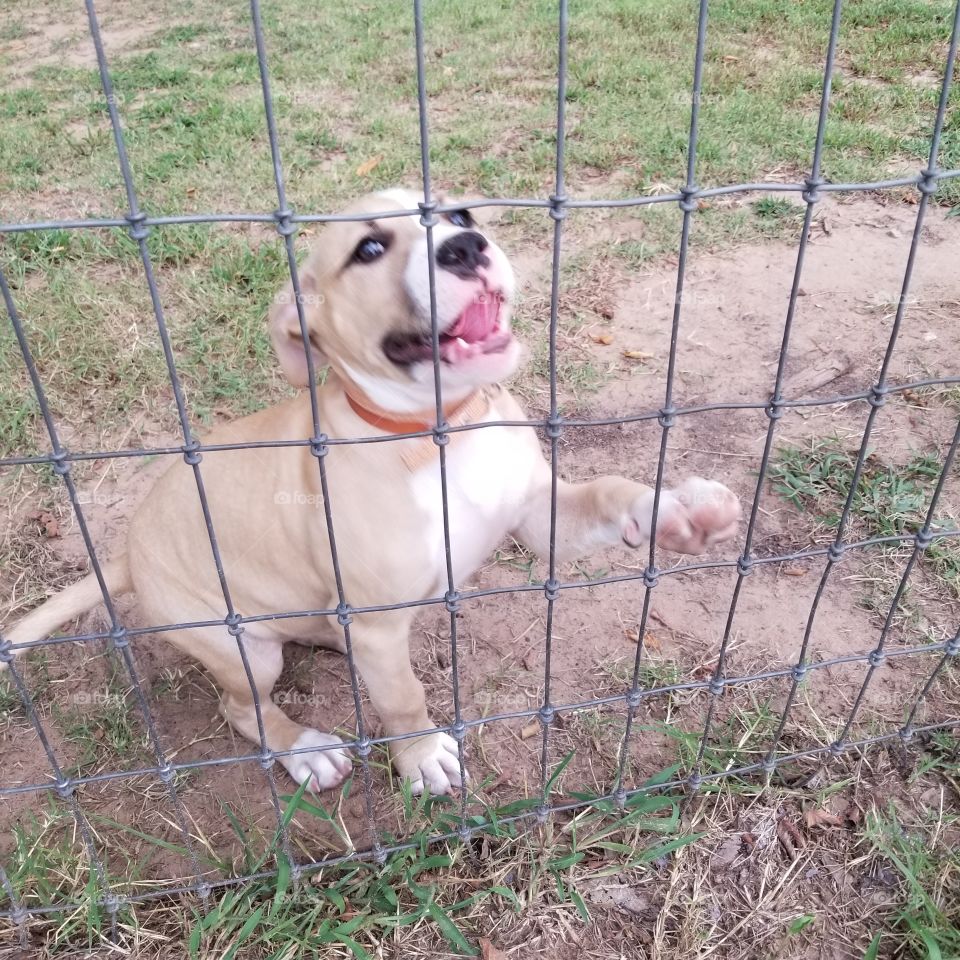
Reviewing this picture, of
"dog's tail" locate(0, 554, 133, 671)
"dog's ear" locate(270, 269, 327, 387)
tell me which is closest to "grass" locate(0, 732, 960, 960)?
"dog's tail" locate(0, 554, 133, 671)

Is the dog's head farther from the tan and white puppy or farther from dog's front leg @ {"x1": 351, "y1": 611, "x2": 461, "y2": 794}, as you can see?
dog's front leg @ {"x1": 351, "y1": 611, "x2": 461, "y2": 794}

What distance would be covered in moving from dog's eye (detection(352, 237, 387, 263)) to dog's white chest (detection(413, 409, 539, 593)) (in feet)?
1.32

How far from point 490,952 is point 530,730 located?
2.00 feet

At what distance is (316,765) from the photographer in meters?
2.33

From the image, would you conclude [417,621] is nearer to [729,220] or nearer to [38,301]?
[38,301]

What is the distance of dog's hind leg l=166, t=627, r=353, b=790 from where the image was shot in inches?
83.7

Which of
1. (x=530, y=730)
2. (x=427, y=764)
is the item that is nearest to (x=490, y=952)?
(x=427, y=764)

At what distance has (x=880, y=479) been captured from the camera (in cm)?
291

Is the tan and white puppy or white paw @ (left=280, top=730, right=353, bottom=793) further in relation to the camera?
→ white paw @ (left=280, top=730, right=353, bottom=793)

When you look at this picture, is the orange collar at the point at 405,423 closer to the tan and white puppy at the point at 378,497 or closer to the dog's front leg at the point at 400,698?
the tan and white puppy at the point at 378,497

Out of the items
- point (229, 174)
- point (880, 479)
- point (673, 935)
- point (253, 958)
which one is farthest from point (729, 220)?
point (253, 958)

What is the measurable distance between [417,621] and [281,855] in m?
0.88

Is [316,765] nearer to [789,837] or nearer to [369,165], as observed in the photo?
[789,837]

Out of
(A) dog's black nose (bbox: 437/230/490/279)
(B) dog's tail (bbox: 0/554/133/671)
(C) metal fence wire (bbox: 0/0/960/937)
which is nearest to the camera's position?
(C) metal fence wire (bbox: 0/0/960/937)
